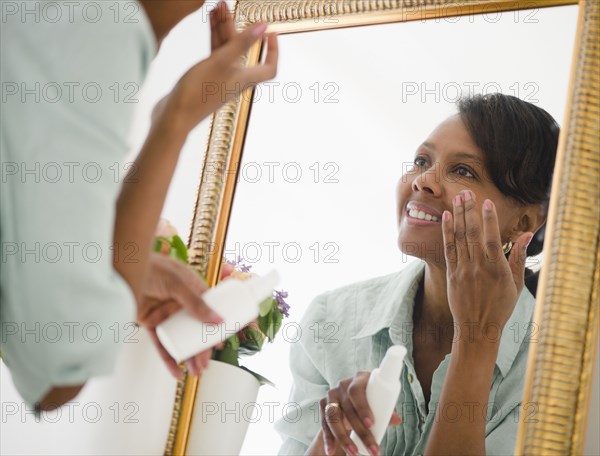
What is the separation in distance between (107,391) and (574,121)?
56cm

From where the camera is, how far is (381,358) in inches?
27.3

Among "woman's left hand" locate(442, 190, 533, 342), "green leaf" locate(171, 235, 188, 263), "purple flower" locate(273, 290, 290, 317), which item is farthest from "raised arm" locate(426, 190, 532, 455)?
"green leaf" locate(171, 235, 188, 263)

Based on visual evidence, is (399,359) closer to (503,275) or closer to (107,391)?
(503,275)

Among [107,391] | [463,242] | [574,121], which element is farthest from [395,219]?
[107,391]

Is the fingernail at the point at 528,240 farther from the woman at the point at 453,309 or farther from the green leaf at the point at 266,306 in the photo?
the green leaf at the point at 266,306

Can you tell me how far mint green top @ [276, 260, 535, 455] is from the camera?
637 mm

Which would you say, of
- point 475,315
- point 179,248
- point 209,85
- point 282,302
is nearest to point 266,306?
point 282,302

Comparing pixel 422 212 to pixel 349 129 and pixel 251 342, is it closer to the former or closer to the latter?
pixel 349 129

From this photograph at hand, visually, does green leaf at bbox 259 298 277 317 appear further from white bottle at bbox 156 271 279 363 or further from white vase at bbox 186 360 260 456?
white bottle at bbox 156 271 279 363

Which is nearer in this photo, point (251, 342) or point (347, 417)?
point (347, 417)

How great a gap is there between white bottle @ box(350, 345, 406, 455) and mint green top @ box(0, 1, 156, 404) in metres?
0.29

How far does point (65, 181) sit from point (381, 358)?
42 centimetres

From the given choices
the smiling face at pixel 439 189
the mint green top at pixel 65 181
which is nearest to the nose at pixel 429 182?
the smiling face at pixel 439 189

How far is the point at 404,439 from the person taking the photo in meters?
0.67
